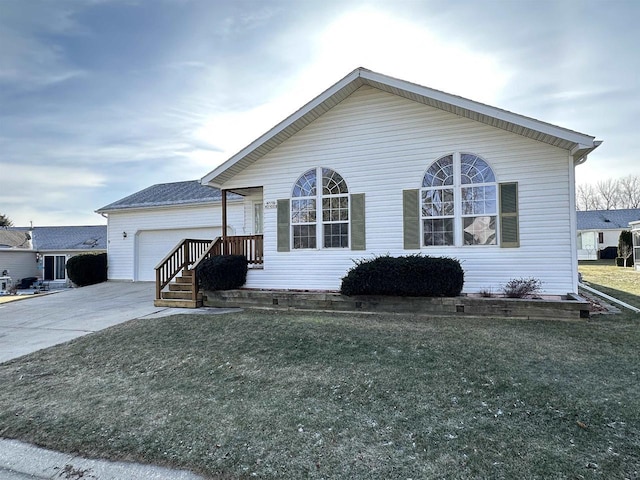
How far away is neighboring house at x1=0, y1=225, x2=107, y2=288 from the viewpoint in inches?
1090

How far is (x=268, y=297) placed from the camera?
9281 millimetres

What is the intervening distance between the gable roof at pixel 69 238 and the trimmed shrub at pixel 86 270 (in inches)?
439

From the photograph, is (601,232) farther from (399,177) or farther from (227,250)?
(227,250)

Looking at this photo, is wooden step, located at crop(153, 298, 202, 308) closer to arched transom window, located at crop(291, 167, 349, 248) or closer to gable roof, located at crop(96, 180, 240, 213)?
arched transom window, located at crop(291, 167, 349, 248)

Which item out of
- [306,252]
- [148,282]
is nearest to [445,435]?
[306,252]

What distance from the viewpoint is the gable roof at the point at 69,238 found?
2791 centimetres

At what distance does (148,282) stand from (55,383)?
1196cm

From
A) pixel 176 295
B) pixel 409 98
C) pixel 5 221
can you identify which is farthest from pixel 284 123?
pixel 5 221

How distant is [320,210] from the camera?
10.1 meters

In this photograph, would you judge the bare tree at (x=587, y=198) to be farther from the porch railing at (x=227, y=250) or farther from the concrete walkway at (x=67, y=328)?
the concrete walkway at (x=67, y=328)

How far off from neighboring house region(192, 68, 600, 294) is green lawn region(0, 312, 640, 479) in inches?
93.2

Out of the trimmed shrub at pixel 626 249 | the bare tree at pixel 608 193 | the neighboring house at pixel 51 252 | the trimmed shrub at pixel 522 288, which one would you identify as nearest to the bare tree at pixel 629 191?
the bare tree at pixel 608 193

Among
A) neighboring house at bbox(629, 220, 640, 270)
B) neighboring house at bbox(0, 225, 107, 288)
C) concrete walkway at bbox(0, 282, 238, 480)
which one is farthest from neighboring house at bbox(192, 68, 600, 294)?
neighboring house at bbox(0, 225, 107, 288)

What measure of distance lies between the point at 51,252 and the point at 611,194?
6735 cm
